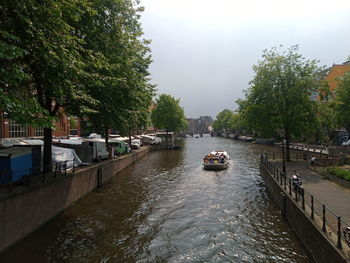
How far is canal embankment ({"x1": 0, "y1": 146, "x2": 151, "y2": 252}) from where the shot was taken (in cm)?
1045

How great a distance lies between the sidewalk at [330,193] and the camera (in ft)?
39.0

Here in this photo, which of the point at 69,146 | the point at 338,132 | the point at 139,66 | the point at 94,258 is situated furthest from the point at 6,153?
the point at 338,132

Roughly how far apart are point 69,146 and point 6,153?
33.7ft

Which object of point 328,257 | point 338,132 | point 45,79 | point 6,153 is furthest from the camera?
point 338,132

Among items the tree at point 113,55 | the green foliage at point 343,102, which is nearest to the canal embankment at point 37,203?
the tree at point 113,55

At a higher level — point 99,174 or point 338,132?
point 338,132

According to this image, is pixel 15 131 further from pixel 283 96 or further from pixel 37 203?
pixel 283 96

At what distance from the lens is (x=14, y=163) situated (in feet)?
44.6

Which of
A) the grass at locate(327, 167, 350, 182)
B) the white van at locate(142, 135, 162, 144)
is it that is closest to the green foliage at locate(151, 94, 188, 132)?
the white van at locate(142, 135, 162, 144)

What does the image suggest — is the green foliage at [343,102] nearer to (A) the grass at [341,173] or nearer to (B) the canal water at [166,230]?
(A) the grass at [341,173]

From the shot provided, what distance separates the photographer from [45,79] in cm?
1089

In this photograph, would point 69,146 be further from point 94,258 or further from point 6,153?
point 94,258

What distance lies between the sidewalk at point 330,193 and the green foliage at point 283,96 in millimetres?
10136

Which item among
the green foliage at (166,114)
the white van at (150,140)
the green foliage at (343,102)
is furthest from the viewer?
the green foliage at (166,114)
